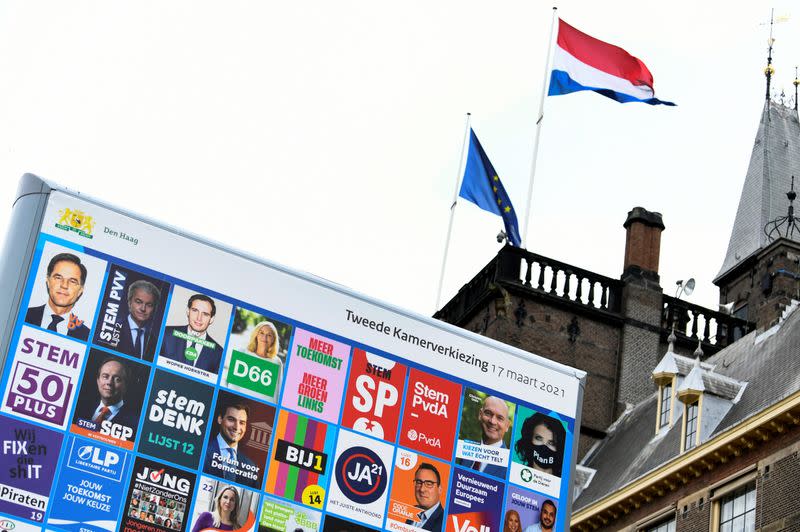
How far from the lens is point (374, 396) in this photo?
1720cm

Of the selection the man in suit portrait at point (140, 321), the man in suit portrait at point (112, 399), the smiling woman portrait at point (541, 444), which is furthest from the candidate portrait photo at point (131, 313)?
the smiling woman portrait at point (541, 444)

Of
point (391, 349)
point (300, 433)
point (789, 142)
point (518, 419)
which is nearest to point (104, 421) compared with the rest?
point (300, 433)

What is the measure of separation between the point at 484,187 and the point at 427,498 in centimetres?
2385

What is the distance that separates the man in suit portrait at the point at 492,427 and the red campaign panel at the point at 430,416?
0.37m

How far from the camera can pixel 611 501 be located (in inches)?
1229

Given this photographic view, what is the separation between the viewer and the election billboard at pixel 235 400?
15.4 m

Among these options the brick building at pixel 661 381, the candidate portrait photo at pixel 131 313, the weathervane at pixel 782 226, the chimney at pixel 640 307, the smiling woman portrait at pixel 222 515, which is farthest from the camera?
the weathervane at pixel 782 226

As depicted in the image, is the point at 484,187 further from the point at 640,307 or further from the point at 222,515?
the point at 222,515

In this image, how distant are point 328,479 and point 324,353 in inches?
58.6

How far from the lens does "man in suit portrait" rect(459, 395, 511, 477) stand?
17.6 m

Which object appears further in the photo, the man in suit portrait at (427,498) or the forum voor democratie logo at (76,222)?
the man in suit portrait at (427,498)

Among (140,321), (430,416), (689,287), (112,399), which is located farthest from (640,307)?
(112,399)

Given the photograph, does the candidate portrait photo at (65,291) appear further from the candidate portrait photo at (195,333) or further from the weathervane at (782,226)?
the weathervane at (782,226)

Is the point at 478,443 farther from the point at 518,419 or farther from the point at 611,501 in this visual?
the point at 611,501
